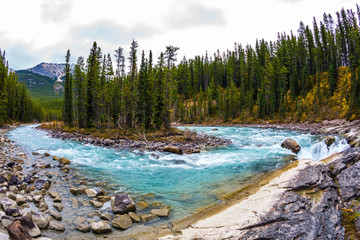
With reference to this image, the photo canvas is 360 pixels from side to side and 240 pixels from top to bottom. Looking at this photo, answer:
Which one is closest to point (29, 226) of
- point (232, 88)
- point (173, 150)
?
point (173, 150)

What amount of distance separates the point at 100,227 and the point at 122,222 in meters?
0.74

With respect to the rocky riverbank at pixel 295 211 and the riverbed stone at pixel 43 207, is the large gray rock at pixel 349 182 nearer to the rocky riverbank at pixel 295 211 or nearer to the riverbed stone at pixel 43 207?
the rocky riverbank at pixel 295 211

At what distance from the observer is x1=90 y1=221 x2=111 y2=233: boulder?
20.7ft

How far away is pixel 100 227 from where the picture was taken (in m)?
6.38

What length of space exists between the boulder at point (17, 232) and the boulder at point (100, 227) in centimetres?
175

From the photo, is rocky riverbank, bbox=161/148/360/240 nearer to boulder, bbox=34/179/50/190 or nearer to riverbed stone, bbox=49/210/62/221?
riverbed stone, bbox=49/210/62/221

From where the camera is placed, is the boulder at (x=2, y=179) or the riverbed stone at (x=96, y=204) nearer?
the riverbed stone at (x=96, y=204)

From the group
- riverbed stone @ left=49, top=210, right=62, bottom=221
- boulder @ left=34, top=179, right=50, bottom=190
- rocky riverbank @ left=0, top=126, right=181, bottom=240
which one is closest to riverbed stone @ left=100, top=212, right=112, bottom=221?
rocky riverbank @ left=0, top=126, right=181, bottom=240

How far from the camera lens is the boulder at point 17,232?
15.9ft

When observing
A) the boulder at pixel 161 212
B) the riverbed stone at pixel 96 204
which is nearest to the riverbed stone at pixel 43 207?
the riverbed stone at pixel 96 204

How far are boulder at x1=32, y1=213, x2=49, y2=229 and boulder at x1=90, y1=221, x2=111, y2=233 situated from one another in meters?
1.41

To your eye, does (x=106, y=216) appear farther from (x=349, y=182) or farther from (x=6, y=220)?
(x=349, y=182)

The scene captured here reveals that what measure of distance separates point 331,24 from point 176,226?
105m

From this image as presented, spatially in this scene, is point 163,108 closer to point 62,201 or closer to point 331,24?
point 62,201
